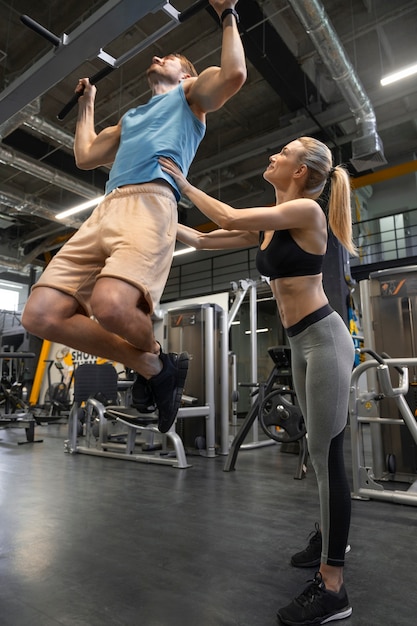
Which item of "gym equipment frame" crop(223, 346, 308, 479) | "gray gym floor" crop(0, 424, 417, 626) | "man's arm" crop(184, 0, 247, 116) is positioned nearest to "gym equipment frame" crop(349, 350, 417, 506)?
"gray gym floor" crop(0, 424, 417, 626)

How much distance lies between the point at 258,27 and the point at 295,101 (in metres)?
1.61

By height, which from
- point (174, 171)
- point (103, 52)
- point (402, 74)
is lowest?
point (174, 171)

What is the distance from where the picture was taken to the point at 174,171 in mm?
1292

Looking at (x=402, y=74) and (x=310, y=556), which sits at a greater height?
(x=402, y=74)

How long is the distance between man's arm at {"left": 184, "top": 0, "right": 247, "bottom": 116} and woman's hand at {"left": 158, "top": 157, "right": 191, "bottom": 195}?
233 millimetres

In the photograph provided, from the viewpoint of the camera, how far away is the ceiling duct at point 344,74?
4375 mm

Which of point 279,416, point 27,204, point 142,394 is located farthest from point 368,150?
point 27,204

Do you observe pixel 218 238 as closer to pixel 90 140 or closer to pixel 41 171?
pixel 90 140

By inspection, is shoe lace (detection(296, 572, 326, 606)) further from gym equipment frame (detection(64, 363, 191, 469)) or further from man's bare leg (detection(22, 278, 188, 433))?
gym equipment frame (detection(64, 363, 191, 469))

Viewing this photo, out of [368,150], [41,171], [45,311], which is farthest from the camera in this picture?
[41,171]

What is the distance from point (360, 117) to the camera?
231 inches

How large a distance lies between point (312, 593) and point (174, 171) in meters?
1.31

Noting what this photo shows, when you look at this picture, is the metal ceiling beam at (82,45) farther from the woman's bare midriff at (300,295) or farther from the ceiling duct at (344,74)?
the ceiling duct at (344,74)

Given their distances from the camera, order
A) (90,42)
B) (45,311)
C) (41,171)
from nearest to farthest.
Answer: (45,311)
(90,42)
(41,171)
